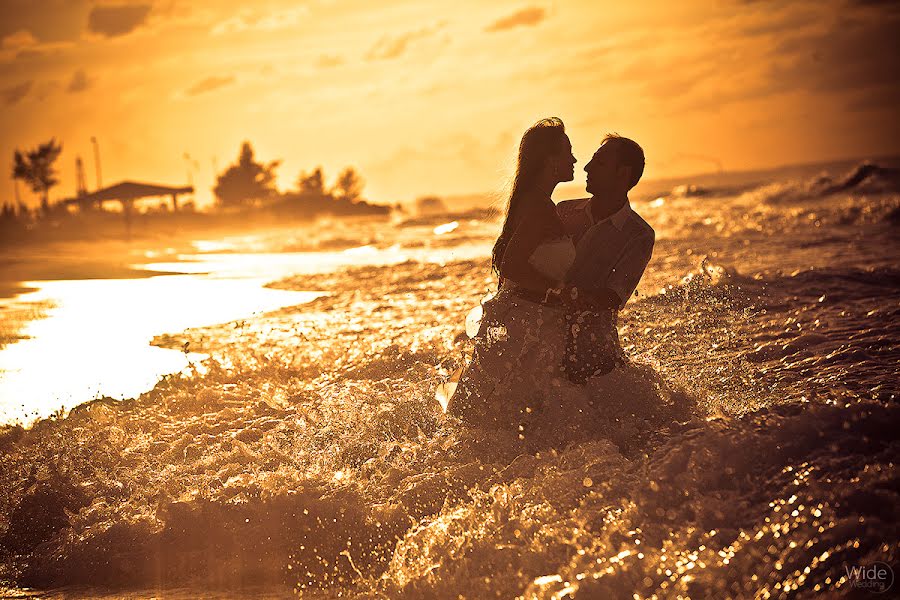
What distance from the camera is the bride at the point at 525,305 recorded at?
15.0 feet

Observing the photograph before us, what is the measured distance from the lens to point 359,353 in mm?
8375

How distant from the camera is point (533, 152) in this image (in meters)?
4.57

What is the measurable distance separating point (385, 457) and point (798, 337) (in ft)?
15.3

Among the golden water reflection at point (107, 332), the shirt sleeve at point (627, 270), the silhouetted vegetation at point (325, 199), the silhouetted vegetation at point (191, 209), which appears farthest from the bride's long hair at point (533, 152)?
the silhouetted vegetation at point (325, 199)

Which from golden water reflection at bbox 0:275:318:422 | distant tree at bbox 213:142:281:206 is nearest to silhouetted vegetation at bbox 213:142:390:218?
distant tree at bbox 213:142:281:206

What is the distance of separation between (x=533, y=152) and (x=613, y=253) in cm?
73

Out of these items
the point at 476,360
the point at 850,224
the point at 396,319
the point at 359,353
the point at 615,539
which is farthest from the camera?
the point at 850,224

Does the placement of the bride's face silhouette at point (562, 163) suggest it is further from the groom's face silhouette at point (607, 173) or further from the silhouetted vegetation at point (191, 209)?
the silhouetted vegetation at point (191, 209)

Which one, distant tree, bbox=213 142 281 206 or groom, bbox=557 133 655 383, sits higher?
distant tree, bbox=213 142 281 206

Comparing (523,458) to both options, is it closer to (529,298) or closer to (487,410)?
(487,410)

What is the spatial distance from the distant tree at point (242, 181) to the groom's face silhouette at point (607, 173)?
261 feet

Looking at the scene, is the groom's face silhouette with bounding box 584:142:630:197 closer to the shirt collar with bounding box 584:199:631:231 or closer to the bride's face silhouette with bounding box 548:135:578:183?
the shirt collar with bounding box 584:199:631:231

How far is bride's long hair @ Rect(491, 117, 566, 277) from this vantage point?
455 centimetres

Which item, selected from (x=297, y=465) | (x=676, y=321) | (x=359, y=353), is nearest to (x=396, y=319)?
(x=359, y=353)
